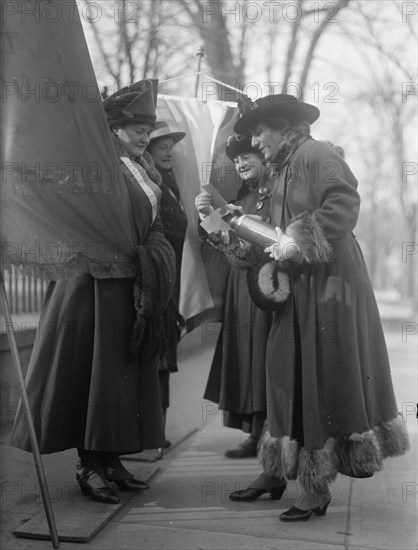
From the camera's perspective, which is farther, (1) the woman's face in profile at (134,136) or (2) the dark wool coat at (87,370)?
(1) the woman's face in profile at (134,136)

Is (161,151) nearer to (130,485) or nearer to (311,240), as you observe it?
(311,240)

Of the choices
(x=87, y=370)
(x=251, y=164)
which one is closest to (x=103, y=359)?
(x=87, y=370)

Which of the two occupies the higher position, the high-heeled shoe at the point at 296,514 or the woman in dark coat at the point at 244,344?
the woman in dark coat at the point at 244,344

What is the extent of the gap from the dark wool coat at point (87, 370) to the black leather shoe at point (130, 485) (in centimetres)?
27

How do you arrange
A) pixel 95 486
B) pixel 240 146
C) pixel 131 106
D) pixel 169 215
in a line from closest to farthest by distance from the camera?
pixel 95 486 < pixel 131 106 < pixel 240 146 < pixel 169 215

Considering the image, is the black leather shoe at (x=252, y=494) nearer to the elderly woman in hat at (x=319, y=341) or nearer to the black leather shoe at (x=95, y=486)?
the elderly woman in hat at (x=319, y=341)

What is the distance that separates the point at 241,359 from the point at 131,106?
1.66 m

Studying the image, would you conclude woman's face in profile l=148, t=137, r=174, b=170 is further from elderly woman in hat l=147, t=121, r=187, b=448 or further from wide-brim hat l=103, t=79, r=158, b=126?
wide-brim hat l=103, t=79, r=158, b=126

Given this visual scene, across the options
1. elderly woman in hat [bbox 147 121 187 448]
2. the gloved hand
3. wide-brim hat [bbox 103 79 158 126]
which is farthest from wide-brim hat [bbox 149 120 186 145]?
the gloved hand

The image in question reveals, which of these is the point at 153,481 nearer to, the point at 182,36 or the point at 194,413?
the point at 194,413

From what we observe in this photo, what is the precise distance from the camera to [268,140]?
12.0 ft

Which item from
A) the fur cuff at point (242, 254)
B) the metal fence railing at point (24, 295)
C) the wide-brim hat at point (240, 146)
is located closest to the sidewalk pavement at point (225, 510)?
the fur cuff at point (242, 254)

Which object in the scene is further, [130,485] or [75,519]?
[130,485]

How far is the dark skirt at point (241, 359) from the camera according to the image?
4391 millimetres
